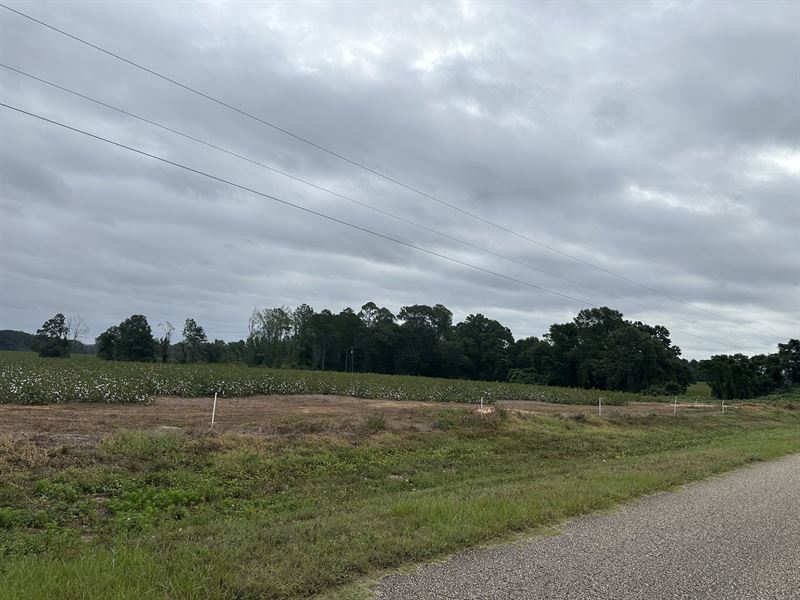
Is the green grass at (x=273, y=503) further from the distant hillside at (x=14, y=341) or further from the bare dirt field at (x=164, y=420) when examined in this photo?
the distant hillside at (x=14, y=341)

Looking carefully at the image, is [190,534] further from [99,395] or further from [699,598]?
[99,395]

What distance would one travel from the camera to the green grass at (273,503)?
15.3 ft

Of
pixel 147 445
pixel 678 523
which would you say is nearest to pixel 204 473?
pixel 147 445

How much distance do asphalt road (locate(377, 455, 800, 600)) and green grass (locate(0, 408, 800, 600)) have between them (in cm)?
44

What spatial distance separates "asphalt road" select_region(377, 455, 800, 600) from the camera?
15.4 ft

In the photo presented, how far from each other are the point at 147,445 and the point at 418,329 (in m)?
102

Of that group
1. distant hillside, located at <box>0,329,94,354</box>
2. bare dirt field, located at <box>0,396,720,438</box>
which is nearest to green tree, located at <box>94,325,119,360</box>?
distant hillside, located at <box>0,329,94,354</box>

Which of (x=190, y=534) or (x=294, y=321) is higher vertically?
(x=294, y=321)

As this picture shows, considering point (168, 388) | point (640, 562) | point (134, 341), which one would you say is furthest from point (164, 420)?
point (134, 341)

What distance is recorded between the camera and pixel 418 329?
113812mm

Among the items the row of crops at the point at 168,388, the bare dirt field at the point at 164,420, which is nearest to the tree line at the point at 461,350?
the row of crops at the point at 168,388

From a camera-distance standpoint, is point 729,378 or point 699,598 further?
point 729,378

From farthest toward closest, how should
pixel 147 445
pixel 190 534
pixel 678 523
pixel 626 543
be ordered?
pixel 147 445 → pixel 678 523 → pixel 190 534 → pixel 626 543

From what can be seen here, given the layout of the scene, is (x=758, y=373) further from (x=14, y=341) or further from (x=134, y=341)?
(x=14, y=341)
